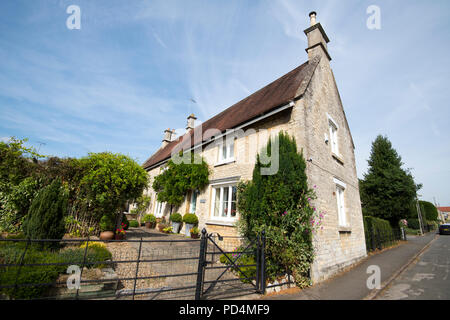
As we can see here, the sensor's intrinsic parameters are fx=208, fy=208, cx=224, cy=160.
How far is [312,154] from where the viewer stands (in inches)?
295

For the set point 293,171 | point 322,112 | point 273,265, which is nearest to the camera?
point 273,265

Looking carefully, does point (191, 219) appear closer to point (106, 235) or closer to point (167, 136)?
point (106, 235)

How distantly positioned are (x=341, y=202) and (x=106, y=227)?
1052 cm

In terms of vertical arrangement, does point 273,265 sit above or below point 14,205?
below

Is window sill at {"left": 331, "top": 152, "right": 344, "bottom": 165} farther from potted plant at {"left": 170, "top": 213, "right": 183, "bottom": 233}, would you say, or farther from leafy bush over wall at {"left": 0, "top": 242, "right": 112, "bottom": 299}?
Result: leafy bush over wall at {"left": 0, "top": 242, "right": 112, "bottom": 299}

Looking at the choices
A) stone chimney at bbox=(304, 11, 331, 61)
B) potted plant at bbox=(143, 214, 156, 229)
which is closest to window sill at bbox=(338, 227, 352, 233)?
stone chimney at bbox=(304, 11, 331, 61)

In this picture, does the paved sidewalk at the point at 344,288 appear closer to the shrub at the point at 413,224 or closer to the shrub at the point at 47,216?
the shrub at the point at 47,216

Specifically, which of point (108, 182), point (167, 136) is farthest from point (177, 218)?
point (167, 136)

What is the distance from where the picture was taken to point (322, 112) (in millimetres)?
9141

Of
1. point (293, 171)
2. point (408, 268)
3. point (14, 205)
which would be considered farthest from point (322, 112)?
point (14, 205)

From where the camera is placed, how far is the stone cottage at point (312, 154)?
749 cm

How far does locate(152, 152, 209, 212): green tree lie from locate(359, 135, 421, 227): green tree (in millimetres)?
19091
